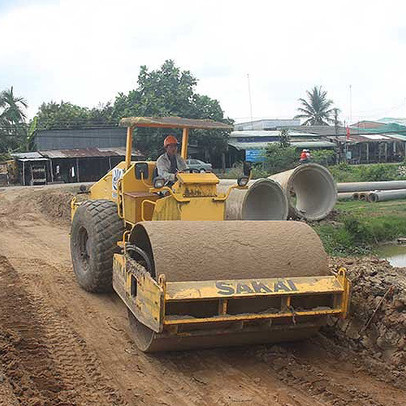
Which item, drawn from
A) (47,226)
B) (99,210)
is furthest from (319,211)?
(99,210)

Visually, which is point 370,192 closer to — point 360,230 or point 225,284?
point 360,230

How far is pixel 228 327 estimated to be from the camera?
5.15 meters

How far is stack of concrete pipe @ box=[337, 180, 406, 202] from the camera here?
20.0m

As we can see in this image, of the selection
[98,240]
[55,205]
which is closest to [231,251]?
[98,240]

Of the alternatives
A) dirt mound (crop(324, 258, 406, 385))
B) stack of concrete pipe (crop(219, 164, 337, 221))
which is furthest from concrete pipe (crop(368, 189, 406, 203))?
dirt mound (crop(324, 258, 406, 385))

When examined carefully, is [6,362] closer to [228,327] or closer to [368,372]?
[228,327]

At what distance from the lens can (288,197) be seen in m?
15.2

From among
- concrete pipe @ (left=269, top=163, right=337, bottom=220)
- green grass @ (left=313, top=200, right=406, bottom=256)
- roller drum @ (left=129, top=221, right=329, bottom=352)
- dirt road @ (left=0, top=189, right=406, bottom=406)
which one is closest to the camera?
dirt road @ (left=0, top=189, right=406, bottom=406)

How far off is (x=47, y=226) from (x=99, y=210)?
8455 mm

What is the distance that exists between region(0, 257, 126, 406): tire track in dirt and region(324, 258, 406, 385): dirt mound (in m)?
2.33

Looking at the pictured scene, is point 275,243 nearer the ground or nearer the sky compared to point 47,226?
nearer the sky

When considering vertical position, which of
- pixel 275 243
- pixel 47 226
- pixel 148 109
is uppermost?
pixel 148 109

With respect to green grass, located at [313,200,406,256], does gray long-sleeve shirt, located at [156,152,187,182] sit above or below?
above

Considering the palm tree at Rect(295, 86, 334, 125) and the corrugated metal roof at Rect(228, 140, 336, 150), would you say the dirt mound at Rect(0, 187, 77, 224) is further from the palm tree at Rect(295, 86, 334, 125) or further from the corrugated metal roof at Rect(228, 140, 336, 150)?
the palm tree at Rect(295, 86, 334, 125)
